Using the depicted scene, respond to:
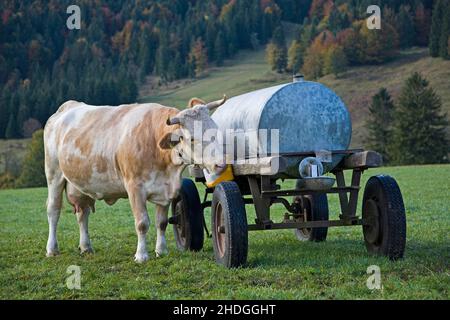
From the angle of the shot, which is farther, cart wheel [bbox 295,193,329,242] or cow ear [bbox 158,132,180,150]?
cart wheel [bbox 295,193,329,242]

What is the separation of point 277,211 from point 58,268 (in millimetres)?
12587

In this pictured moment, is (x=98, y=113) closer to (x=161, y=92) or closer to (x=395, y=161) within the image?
(x=395, y=161)

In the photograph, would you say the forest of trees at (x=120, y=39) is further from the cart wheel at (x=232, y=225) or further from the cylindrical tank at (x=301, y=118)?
the cart wheel at (x=232, y=225)

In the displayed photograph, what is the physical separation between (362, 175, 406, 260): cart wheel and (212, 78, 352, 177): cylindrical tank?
744mm

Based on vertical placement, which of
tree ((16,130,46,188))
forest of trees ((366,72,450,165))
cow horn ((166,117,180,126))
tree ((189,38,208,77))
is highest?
cow horn ((166,117,180,126))

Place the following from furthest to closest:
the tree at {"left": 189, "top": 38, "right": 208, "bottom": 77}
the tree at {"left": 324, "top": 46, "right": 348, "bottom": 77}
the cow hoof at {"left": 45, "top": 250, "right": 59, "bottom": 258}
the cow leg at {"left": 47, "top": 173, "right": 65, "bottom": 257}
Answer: the tree at {"left": 189, "top": 38, "right": 208, "bottom": 77} → the tree at {"left": 324, "top": 46, "right": 348, "bottom": 77} → the cow leg at {"left": 47, "top": 173, "right": 65, "bottom": 257} → the cow hoof at {"left": 45, "top": 250, "right": 59, "bottom": 258}

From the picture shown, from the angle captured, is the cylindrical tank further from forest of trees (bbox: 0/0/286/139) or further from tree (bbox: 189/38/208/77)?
tree (bbox: 189/38/208/77)

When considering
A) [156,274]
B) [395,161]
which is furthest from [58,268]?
[395,161]

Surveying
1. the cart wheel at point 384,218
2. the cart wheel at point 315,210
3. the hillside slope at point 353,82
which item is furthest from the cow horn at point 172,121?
the hillside slope at point 353,82

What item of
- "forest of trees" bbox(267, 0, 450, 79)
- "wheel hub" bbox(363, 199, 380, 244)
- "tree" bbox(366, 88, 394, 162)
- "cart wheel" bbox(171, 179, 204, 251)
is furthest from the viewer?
"forest of trees" bbox(267, 0, 450, 79)

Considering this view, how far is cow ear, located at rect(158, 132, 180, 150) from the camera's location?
862 cm

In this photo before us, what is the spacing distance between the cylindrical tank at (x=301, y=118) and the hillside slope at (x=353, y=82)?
213 feet

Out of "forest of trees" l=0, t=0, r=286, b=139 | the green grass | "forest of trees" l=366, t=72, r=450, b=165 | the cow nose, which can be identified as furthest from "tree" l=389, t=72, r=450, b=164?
"forest of trees" l=0, t=0, r=286, b=139

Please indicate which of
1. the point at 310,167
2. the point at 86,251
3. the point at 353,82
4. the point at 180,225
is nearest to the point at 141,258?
the point at 180,225
